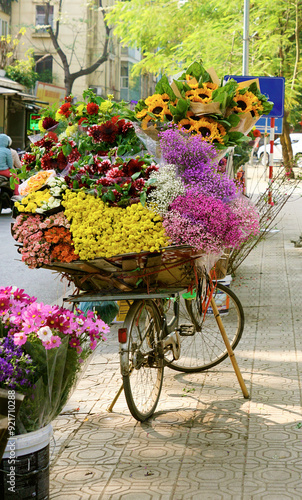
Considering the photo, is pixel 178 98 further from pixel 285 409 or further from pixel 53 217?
pixel 285 409

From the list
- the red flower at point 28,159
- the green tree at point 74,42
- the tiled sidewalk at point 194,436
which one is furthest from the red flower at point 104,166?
the green tree at point 74,42

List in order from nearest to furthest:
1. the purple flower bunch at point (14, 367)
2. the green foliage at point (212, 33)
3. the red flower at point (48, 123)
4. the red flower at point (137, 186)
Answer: the purple flower bunch at point (14, 367) < the red flower at point (137, 186) < the red flower at point (48, 123) < the green foliage at point (212, 33)

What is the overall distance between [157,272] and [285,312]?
3.79m

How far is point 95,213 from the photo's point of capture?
13.7ft

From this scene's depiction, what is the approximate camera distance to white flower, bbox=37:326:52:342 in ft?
10.5

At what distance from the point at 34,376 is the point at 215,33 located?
16.3 meters

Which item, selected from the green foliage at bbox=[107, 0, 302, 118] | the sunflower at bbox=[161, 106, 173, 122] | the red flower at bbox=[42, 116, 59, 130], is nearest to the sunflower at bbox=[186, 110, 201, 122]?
the sunflower at bbox=[161, 106, 173, 122]

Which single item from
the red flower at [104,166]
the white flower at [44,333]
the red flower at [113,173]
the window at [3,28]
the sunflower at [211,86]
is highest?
the window at [3,28]

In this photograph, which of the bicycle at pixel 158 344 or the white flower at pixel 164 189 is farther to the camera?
the bicycle at pixel 158 344

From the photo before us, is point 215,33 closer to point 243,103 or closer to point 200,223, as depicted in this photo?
point 243,103

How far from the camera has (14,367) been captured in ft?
10.2

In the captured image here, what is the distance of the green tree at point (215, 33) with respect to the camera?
1820cm

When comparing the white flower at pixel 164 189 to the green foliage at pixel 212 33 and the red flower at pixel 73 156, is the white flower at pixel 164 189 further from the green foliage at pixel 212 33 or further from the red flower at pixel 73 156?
the green foliage at pixel 212 33

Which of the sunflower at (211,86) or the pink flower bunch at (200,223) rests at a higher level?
the sunflower at (211,86)
